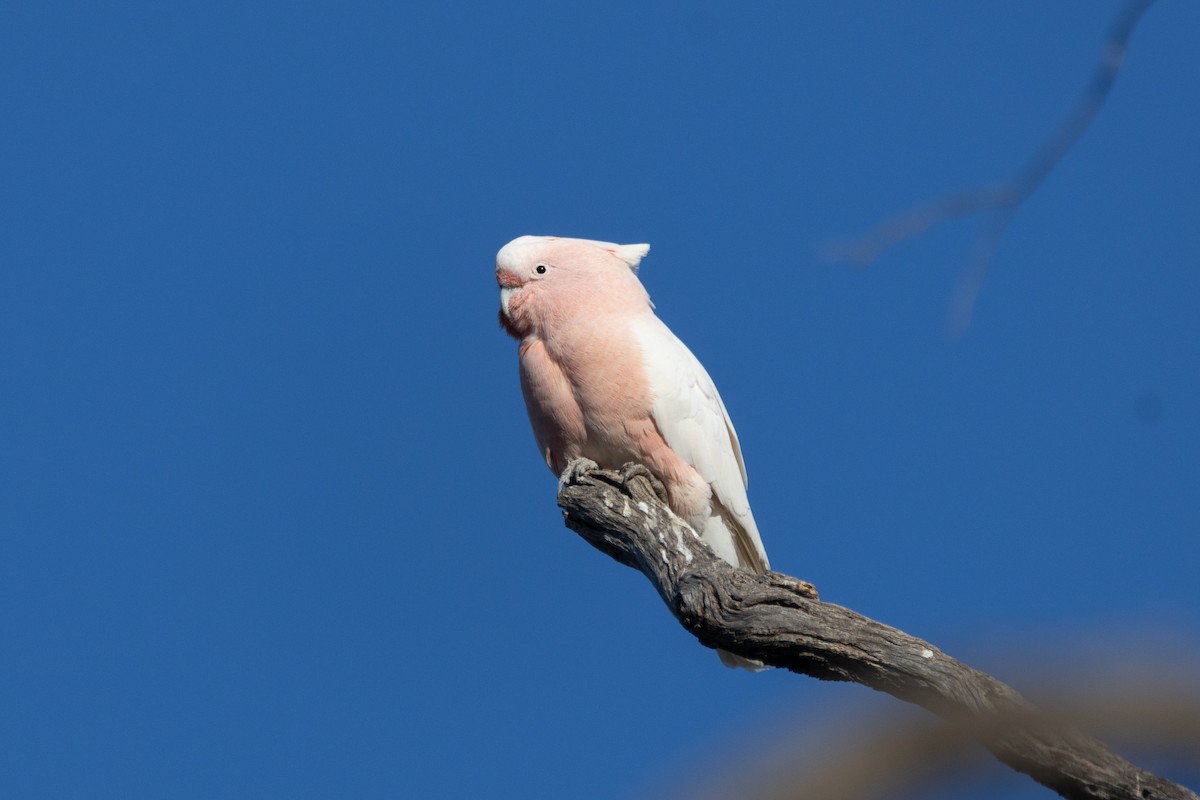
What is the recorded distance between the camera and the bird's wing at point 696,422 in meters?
7.02

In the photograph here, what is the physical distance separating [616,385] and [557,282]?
837 millimetres

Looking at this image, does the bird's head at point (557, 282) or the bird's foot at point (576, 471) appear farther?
the bird's head at point (557, 282)

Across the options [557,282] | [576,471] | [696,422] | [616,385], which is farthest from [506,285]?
[696,422]

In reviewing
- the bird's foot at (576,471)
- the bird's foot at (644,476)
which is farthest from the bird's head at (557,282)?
the bird's foot at (644,476)

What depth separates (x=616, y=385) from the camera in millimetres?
6938

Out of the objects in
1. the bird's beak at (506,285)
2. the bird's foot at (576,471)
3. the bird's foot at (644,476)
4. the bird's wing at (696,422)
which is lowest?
the bird's foot at (576,471)

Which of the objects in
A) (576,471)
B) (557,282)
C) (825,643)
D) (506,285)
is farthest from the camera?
(506,285)

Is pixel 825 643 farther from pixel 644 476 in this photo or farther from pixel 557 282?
pixel 557 282

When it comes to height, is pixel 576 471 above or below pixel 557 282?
below

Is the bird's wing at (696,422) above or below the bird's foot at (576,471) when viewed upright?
above

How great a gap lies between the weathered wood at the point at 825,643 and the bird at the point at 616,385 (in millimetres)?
767

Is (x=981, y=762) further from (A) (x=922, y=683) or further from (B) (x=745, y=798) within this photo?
(A) (x=922, y=683)

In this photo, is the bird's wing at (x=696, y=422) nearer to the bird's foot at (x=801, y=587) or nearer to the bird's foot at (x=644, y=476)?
the bird's foot at (x=644, y=476)

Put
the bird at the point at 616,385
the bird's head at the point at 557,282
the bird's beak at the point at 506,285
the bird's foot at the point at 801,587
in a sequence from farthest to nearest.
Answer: the bird's beak at the point at 506,285, the bird's head at the point at 557,282, the bird at the point at 616,385, the bird's foot at the point at 801,587
